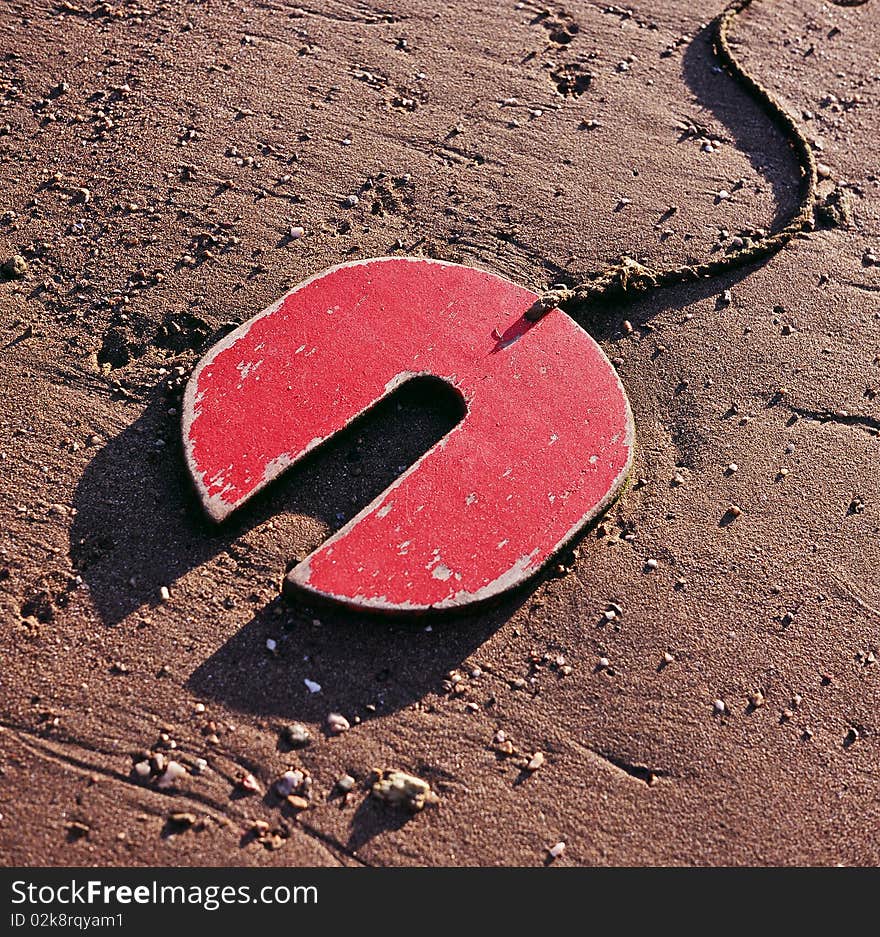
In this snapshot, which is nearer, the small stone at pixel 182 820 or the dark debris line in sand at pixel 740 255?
the small stone at pixel 182 820

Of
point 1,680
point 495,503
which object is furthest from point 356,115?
point 1,680

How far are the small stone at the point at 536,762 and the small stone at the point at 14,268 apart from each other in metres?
2.72

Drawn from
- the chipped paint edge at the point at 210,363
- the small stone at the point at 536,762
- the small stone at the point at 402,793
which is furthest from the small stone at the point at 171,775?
the small stone at the point at 536,762

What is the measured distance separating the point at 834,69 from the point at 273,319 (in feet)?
11.0

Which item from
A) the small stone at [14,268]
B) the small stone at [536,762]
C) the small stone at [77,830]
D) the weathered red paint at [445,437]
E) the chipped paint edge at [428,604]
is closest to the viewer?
the small stone at [77,830]

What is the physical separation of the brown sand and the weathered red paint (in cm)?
14

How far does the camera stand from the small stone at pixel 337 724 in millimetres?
2887

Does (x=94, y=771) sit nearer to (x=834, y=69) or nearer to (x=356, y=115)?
(x=356, y=115)

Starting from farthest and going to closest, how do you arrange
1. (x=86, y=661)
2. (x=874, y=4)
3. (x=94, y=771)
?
(x=874, y=4) < (x=86, y=661) < (x=94, y=771)

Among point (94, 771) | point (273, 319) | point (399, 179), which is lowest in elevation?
point (94, 771)

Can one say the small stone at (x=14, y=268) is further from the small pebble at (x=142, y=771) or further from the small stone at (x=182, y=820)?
the small stone at (x=182, y=820)

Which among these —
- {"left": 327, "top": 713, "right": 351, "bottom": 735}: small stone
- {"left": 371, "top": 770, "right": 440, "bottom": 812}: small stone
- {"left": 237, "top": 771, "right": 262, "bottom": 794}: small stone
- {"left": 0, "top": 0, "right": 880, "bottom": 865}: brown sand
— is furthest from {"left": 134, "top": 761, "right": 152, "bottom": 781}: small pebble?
{"left": 371, "top": 770, "right": 440, "bottom": 812}: small stone

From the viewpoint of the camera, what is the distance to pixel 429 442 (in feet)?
11.5

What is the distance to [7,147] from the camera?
13.9 ft
